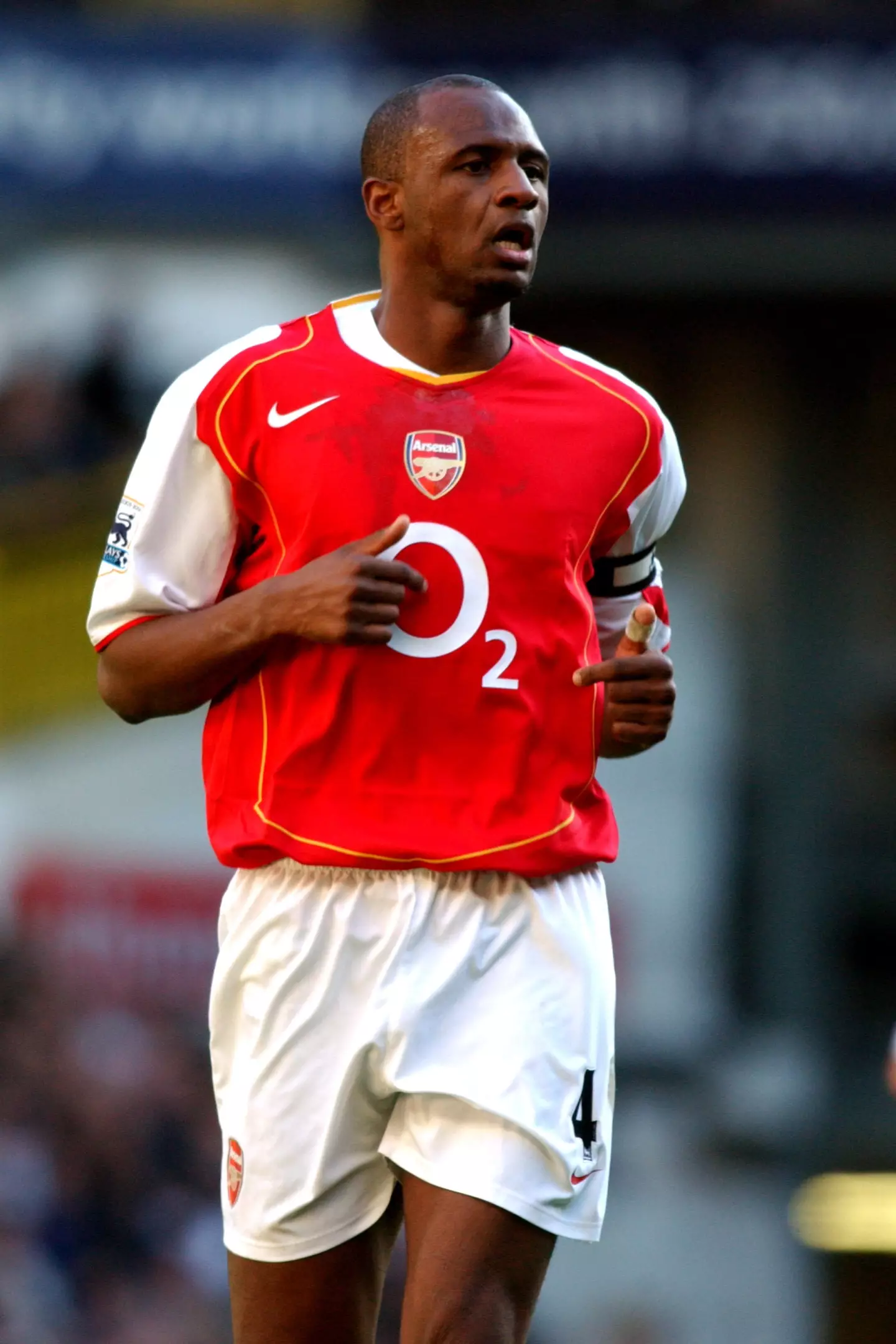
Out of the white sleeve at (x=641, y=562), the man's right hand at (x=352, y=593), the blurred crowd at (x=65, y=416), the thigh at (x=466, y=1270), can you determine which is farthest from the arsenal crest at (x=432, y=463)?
the blurred crowd at (x=65, y=416)

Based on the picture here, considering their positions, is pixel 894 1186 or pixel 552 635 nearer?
pixel 552 635

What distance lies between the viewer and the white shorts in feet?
10.4

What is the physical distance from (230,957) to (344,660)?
18.4 inches

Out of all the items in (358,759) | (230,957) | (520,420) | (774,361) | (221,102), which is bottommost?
(230,957)

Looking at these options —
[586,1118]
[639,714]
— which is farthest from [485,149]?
[586,1118]

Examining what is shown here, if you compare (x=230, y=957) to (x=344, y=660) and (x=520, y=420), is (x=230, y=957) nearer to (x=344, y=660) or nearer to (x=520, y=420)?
(x=344, y=660)

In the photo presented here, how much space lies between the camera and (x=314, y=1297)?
3236mm

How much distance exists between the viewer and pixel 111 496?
29.5 feet

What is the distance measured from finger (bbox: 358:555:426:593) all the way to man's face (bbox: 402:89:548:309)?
47cm

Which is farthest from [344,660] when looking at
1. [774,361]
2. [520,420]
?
[774,361]

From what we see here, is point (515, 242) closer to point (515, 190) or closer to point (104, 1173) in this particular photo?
point (515, 190)

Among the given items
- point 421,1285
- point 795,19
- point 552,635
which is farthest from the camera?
point 795,19

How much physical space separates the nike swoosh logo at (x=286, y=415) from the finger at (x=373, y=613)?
0.34m

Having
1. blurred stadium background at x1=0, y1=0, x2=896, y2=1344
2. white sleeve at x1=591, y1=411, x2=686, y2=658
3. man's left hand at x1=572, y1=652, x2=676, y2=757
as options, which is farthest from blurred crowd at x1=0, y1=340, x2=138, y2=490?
man's left hand at x1=572, y1=652, x2=676, y2=757
